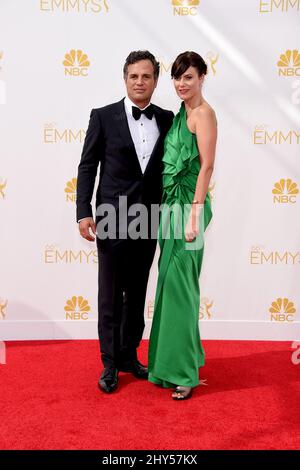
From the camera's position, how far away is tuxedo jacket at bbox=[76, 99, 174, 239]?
2328mm

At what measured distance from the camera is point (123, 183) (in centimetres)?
235

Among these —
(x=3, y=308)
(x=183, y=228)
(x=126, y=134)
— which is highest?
(x=126, y=134)

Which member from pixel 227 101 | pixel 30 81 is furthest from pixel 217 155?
pixel 30 81

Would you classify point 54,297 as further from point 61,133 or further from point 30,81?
point 30,81

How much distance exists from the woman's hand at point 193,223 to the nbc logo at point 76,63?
1309 mm

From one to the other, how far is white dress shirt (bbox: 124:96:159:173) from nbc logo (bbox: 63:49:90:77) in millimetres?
820

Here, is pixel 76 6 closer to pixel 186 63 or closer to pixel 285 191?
pixel 186 63

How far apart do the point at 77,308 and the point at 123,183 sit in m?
1.21

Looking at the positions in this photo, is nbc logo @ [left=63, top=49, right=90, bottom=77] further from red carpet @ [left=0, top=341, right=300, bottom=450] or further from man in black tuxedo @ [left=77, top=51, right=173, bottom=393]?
red carpet @ [left=0, top=341, right=300, bottom=450]

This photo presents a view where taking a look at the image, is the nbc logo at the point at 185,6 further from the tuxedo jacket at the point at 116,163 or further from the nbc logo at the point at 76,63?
the tuxedo jacket at the point at 116,163

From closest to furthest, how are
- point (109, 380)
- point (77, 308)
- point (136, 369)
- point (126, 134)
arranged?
point (126, 134), point (109, 380), point (136, 369), point (77, 308)

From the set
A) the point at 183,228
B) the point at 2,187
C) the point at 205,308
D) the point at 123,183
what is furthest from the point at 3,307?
the point at 183,228

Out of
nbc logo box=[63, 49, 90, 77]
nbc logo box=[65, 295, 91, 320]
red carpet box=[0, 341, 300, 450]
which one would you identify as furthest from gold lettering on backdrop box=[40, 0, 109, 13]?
red carpet box=[0, 341, 300, 450]

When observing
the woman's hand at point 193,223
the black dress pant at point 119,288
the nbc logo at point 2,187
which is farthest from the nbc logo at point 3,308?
the woman's hand at point 193,223
